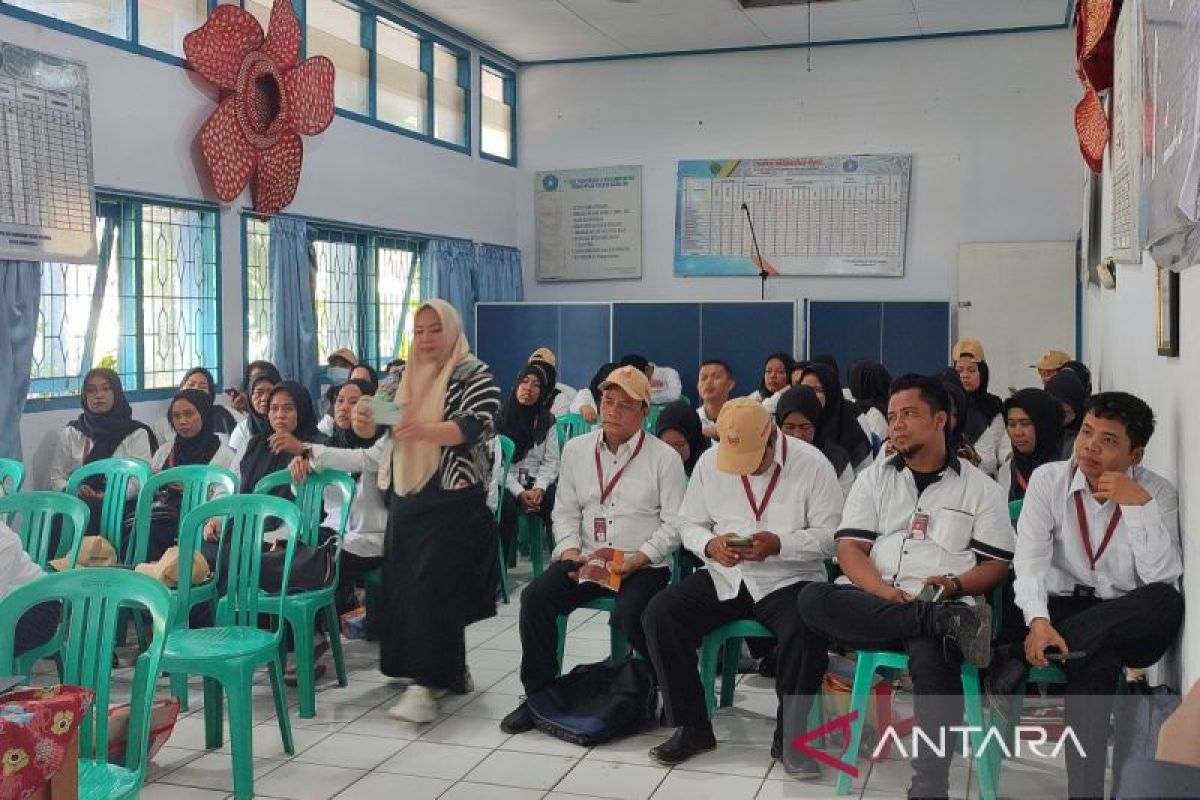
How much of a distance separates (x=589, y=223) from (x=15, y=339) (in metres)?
5.74

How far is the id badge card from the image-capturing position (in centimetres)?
329

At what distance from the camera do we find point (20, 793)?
76.7 inches

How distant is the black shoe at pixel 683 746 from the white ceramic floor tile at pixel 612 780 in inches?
1.9

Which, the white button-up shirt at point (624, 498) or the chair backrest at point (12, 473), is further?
the chair backrest at point (12, 473)

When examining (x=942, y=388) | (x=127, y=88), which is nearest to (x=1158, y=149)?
(x=942, y=388)

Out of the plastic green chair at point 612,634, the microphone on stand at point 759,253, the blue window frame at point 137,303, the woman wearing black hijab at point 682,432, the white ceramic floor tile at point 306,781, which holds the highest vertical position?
the microphone on stand at point 759,253

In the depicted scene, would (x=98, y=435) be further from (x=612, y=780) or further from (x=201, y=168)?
(x=612, y=780)

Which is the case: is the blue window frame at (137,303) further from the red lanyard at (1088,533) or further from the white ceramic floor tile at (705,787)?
the red lanyard at (1088,533)

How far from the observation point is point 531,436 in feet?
19.9

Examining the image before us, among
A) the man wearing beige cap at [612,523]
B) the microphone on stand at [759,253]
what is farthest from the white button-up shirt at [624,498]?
the microphone on stand at [759,253]

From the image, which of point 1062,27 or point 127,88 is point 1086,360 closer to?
point 1062,27

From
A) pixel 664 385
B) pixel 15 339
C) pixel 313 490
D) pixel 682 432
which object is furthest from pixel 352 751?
pixel 664 385

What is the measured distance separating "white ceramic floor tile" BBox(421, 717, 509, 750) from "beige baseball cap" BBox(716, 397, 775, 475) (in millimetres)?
1151

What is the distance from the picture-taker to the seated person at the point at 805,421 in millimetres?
4359
